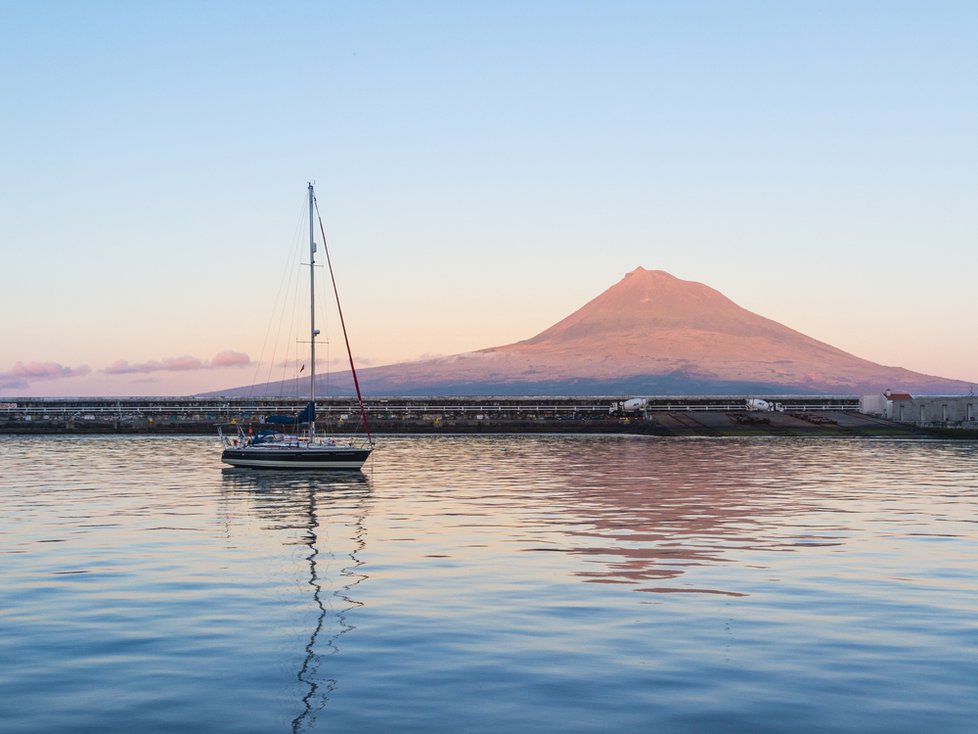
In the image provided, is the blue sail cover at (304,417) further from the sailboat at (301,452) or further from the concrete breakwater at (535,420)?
the concrete breakwater at (535,420)

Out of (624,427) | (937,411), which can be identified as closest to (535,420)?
(624,427)

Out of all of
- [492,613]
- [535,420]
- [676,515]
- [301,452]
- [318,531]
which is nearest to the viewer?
[492,613]

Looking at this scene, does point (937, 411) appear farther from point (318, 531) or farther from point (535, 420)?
point (318, 531)

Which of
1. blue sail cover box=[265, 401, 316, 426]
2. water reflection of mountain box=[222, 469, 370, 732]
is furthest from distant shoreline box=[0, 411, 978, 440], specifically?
water reflection of mountain box=[222, 469, 370, 732]

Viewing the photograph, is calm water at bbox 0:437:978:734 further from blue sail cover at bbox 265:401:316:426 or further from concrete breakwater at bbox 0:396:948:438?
concrete breakwater at bbox 0:396:948:438

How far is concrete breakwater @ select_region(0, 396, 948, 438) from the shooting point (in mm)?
147500

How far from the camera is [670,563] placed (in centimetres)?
3325

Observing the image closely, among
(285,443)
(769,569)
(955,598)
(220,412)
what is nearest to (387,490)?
(285,443)

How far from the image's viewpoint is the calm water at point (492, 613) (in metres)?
17.3

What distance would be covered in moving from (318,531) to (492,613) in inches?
746

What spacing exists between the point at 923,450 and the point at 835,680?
9758 centimetres

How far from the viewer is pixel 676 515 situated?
4725 cm

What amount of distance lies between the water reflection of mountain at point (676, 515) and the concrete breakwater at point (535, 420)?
60893 millimetres

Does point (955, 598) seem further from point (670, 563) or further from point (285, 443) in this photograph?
point (285, 443)
